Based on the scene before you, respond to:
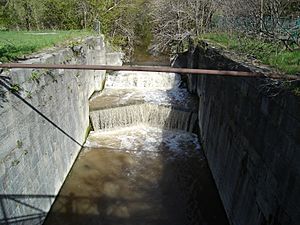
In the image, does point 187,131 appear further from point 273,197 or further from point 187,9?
point 187,9

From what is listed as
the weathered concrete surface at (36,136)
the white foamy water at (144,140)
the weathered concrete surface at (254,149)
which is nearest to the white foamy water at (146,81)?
the white foamy water at (144,140)

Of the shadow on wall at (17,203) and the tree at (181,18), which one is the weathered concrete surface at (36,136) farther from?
the tree at (181,18)

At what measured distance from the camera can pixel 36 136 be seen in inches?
254

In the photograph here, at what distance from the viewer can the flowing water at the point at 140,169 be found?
741cm

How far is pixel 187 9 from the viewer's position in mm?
17281

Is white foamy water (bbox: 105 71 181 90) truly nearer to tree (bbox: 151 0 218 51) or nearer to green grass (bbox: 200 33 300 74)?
tree (bbox: 151 0 218 51)

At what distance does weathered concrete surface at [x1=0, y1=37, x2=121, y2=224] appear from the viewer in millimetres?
5223

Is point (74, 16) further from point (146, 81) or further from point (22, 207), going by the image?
point (22, 207)

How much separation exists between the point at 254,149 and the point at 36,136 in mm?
4576

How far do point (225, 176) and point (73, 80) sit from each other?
229 inches

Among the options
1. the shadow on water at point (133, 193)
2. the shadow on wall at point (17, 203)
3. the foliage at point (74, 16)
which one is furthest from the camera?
the foliage at point (74, 16)

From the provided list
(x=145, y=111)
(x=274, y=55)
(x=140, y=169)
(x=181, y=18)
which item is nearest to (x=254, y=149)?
(x=274, y=55)

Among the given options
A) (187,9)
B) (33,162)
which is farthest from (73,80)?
(187,9)

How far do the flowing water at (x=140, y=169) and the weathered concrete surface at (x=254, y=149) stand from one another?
0.89 meters
